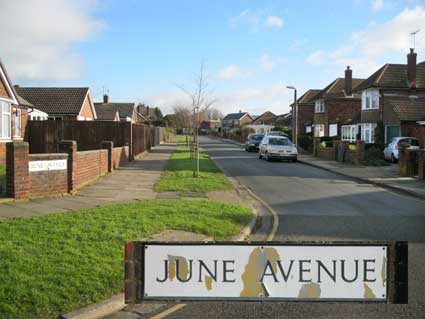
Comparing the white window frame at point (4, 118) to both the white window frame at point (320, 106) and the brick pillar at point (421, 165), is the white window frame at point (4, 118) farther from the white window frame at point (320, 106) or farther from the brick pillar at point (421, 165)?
the white window frame at point (320, 106)

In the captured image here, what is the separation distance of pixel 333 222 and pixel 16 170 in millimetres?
6966

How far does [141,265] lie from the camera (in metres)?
3.15

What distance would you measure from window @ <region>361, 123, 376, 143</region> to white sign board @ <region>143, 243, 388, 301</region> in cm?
3778

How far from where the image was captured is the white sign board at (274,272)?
10.1ft

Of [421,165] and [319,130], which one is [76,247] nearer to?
[421,165]

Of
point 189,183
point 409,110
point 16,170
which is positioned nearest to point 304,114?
point 409,110

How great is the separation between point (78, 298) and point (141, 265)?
7.17 feet

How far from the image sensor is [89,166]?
49.5 ft

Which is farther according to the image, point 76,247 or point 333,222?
point 333,222

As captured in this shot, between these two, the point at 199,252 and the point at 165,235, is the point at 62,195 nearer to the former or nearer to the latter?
the point at 165,235

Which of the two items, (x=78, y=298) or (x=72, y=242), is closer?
(x=78, y=298)

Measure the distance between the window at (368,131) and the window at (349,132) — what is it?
366cm

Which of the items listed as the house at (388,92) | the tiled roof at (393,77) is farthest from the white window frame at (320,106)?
the tiled roof at (393,77)

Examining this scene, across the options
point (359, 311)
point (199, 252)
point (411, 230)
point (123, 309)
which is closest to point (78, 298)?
point (123, 309)
